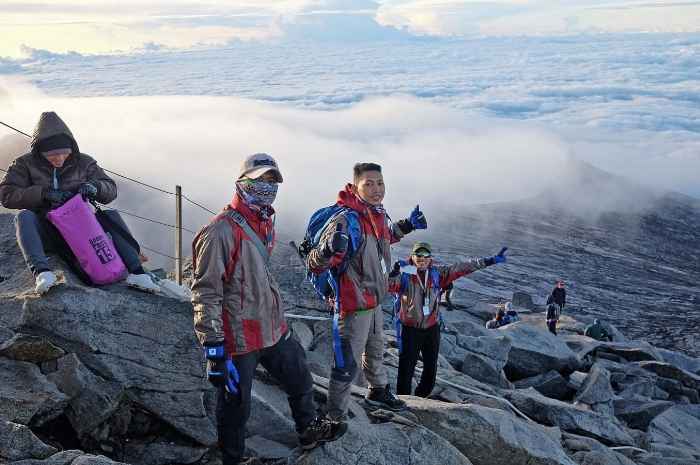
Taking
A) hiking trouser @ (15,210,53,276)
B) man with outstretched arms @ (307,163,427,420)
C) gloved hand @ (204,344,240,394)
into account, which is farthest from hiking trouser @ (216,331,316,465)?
hiking trouser @ (15,210,53,276)

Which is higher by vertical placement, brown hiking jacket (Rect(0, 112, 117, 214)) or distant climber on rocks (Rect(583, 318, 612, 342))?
brown hiking jacket (Rect(0, 112, 117, 214))

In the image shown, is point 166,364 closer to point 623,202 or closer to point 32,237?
point 32,237

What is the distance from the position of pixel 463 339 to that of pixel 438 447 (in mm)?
8416

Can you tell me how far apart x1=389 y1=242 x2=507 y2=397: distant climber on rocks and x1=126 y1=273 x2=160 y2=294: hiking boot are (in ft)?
9.10

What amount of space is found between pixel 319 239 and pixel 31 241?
3.02 m

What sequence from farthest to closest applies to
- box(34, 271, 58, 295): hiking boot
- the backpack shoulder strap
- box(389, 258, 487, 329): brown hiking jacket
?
box(389, 258, 487, 329): brown hiking jacket → box(34, 271, 58, 295): hiking boot → the backpack shoulder strap

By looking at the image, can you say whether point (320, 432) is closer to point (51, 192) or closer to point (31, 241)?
point (31, 241)

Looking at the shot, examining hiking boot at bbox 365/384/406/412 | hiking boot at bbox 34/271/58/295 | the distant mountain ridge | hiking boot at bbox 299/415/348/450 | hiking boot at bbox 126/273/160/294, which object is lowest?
the distant mountain ridge

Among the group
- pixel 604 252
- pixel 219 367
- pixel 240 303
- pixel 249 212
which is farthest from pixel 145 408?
pixel 604 252

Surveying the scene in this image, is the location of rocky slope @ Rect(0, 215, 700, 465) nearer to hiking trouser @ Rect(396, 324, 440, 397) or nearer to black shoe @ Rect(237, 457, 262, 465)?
black shoe @ Rect(237, 457, 262, 465)

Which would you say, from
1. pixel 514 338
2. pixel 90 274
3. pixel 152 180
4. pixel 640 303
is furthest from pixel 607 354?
pixel 152 180

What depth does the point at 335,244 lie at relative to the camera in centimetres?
533

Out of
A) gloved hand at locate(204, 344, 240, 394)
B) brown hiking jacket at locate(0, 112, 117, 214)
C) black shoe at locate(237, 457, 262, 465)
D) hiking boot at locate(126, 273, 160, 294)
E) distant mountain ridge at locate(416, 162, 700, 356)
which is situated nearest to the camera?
gloved hand at locate(204, 344, 240, 394)

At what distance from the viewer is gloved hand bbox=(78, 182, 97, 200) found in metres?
6.71
